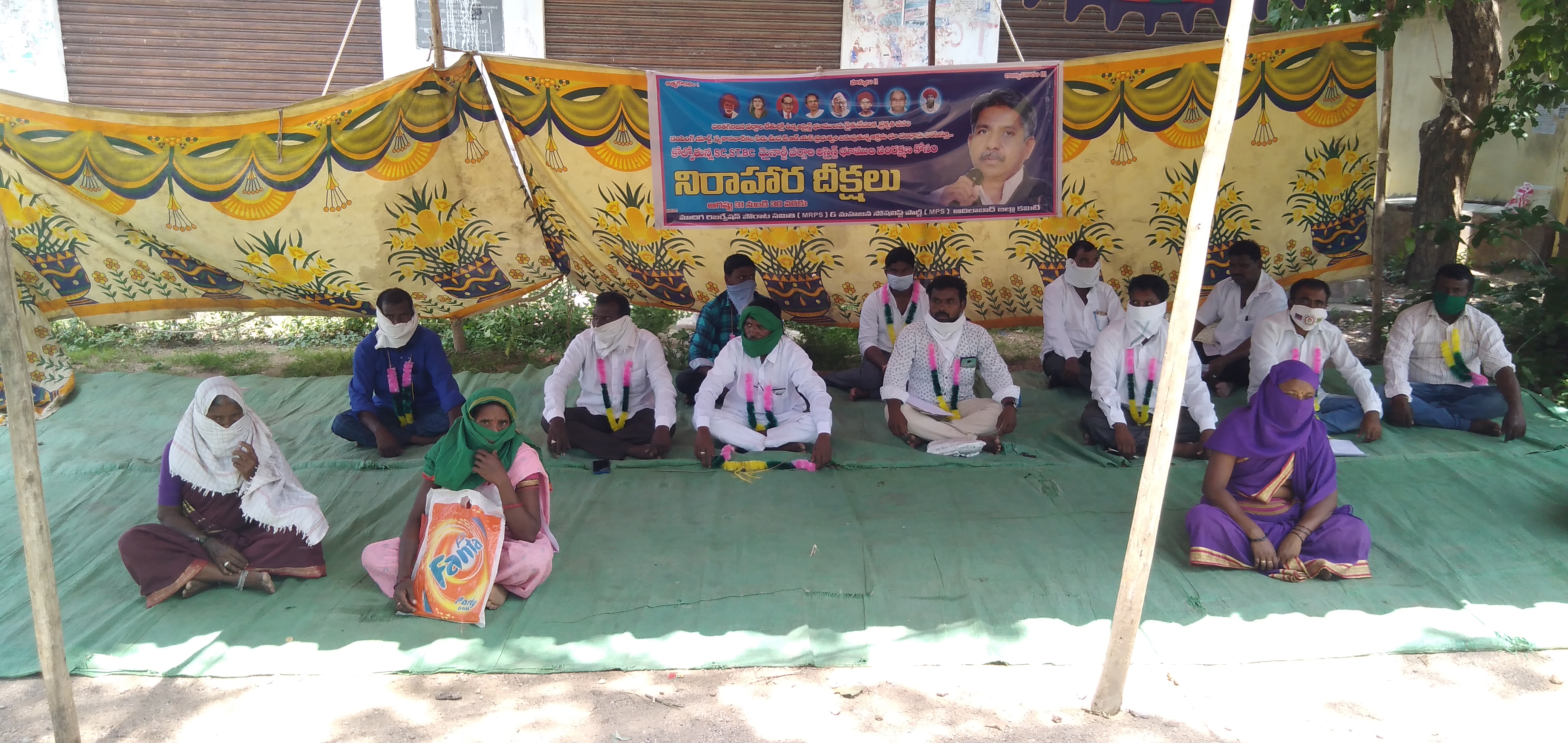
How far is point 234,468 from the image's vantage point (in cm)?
377

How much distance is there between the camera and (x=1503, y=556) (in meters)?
3.96

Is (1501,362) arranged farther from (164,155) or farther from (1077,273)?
(164,155)

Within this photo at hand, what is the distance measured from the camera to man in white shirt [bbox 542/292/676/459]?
5.15 metres

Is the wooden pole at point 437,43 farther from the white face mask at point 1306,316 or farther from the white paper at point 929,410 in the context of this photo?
the white face mask at point 1306,316

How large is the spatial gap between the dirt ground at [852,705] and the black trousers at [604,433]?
1950 millimetres

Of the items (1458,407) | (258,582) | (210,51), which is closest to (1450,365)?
(1458,407)

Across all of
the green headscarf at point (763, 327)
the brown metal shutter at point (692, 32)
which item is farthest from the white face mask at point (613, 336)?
the brown metal shutter at point (692, 32)

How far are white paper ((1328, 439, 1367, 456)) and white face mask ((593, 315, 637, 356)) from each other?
3530mm

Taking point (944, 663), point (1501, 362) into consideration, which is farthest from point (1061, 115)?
point (944, 663)

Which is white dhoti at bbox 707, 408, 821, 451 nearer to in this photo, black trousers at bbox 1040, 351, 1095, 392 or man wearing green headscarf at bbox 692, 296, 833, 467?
man wearing green headscarf at bbox 692, 296, 833, 467

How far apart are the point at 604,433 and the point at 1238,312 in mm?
3793

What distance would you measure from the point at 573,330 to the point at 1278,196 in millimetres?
4740

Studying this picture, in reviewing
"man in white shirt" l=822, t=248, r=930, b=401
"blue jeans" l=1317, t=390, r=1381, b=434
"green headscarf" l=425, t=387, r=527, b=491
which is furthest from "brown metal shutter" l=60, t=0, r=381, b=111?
"blue jeans" l=1317, t=390, r=1381, b=434

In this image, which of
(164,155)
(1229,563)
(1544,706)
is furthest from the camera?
(164,155)
